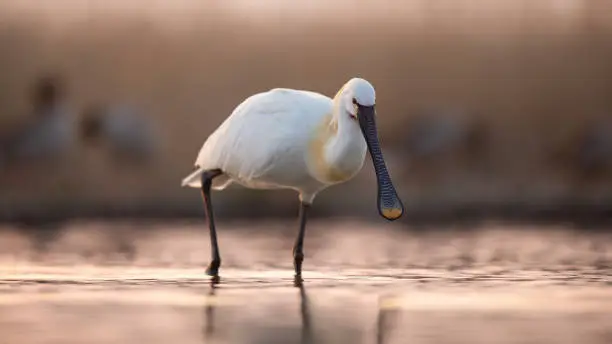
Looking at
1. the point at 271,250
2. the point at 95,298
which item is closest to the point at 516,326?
the point at 95,298

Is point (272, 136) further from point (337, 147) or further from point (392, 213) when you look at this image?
point (392, 213)

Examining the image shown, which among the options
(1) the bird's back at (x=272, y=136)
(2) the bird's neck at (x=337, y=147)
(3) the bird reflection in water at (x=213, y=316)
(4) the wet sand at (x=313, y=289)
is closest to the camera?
(3) the bird reflection in water at (x=213, y=316)

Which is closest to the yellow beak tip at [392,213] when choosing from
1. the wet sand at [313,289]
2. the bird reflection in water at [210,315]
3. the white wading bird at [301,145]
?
the white wading bird at [301,145]

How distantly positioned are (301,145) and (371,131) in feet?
2.80

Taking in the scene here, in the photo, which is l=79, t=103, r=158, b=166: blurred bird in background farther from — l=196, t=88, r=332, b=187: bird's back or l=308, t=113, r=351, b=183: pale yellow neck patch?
l=308, t=113, r=351, b=183: pale yellow neck patch

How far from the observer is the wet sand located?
822 centimetres

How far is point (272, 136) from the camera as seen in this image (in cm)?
1214

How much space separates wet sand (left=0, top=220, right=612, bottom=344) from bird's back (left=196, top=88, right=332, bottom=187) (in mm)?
774

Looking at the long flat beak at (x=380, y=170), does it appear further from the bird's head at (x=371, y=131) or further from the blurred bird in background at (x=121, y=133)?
the blurred bird in background at (x=121, y=133)

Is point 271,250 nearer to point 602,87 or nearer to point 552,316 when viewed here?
point 552,316

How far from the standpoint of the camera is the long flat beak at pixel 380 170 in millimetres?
11148

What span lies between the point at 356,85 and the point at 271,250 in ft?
13.5

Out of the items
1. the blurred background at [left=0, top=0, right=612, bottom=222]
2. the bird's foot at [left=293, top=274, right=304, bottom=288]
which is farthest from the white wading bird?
the blurred background at [left=0, top=0, right=612, bottom=222]

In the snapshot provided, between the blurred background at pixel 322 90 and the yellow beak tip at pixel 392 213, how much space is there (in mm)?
14270
